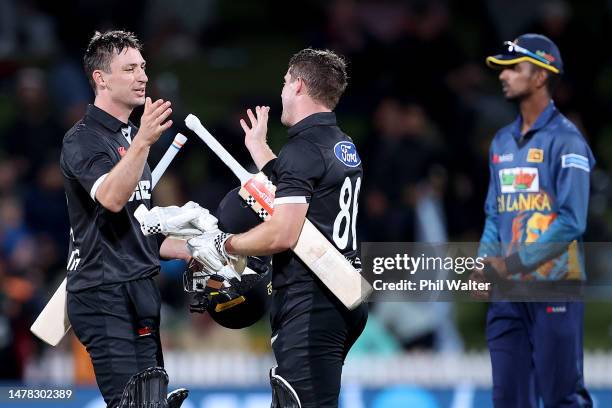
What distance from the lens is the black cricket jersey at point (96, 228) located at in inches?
200

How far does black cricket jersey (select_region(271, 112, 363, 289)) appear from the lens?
4.97 meters

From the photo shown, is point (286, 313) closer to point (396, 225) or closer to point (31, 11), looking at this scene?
point (396, 225)

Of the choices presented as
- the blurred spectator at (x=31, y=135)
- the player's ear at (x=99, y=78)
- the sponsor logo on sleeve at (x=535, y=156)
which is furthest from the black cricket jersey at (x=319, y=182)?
the blurred spectator at (x=31, y=135)

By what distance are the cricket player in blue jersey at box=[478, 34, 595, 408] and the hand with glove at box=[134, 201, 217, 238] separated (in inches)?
64.7

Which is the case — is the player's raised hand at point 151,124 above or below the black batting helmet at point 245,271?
above

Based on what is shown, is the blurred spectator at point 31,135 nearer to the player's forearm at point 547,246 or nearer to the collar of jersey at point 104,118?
the collar of jersey at point 104,118

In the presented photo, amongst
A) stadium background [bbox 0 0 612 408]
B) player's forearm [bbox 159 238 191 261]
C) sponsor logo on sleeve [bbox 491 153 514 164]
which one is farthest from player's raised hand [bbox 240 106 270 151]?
stadium background [bbox 0 0 612 408]

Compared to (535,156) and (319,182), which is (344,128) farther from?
(319,182)

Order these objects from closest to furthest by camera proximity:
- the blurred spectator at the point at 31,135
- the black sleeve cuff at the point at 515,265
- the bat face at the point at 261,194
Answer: the bat face at the point at 261,194 → the black sleeve cuff at the point at 515,265 → the blurred spectator at the point at 31,135

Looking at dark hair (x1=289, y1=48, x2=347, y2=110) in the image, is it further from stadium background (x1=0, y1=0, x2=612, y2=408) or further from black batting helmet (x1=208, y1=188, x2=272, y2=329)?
stadium background (x1=0, y1=0, x2=612, y2=408)

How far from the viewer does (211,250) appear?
5.16 meters

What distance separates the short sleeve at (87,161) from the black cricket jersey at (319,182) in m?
0.75

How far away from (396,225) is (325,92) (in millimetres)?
4231

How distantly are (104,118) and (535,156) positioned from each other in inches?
87.5
